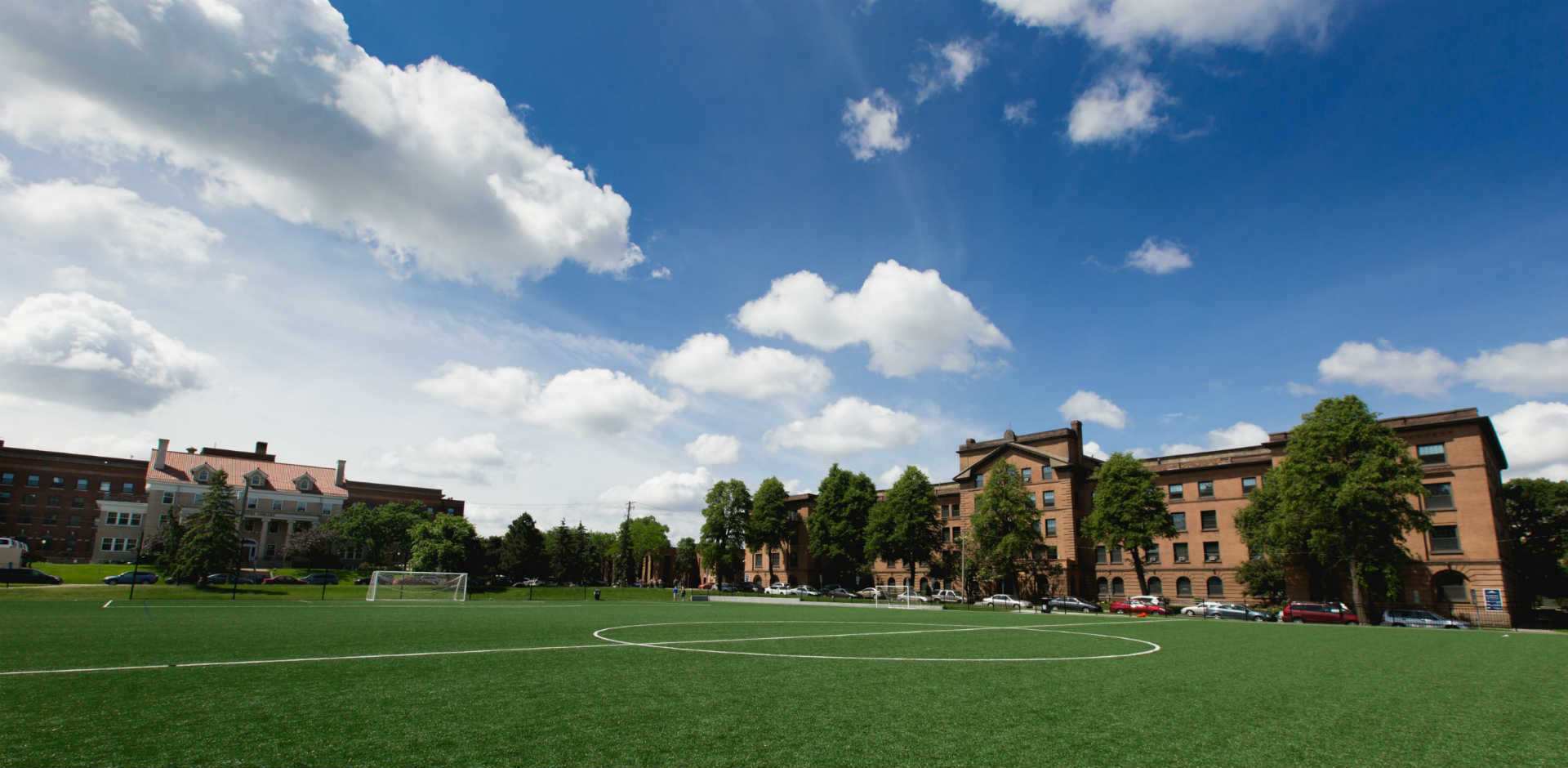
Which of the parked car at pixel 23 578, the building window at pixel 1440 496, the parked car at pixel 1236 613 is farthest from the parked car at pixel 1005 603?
the parked car at pixel 23 578

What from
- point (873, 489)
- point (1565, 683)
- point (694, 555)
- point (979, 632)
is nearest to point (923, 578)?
point (873, 489)

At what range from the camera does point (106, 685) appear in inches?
371

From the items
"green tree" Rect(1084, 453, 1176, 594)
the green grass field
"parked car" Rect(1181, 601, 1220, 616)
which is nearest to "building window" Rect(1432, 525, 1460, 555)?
"parked car" Rect(1181, 601, 1220, 616)

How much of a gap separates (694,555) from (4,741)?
109972 mm

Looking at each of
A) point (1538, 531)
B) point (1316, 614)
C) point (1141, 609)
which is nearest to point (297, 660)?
point (1316, 614)

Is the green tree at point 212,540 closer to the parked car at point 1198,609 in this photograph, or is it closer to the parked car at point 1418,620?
the parked car at point 1198,609

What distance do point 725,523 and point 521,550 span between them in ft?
82.1

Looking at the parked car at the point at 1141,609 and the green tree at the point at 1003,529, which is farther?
the green tree at the point at 1003,529

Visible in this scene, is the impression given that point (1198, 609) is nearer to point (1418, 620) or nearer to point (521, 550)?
point (1418, 620)

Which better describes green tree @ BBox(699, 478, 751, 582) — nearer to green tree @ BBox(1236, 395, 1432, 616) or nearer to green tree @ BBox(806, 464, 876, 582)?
green tree @ BBox(806, 464, 876, 582)

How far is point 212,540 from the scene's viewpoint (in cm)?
5425

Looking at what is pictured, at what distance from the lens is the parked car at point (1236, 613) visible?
4797 centimetres

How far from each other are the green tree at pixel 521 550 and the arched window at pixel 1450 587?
281 ft

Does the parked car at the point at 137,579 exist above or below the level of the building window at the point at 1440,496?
below
